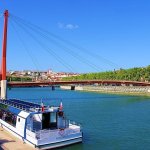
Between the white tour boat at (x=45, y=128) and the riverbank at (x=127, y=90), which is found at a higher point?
the riverbank at (x=127, y=90)

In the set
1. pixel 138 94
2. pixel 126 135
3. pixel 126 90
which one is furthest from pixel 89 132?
pixel 126 90

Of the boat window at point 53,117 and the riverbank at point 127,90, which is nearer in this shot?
the boat window at point 53,117

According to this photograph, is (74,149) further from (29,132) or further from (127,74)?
(127,74)

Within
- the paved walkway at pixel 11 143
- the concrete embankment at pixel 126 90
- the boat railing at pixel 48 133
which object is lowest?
the paved walkway at pixel 11 143

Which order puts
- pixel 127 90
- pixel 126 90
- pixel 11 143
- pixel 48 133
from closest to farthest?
pixel 48 133 → pixel 11 143 → pixel 127 90 → pixel 126 90

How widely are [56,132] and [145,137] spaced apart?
25.8 ft

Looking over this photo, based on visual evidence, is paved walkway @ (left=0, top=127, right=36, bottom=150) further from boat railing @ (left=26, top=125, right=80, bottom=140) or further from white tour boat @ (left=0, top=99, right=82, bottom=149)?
boat railing @ (left=26, top=125, right=80, bottom=140)

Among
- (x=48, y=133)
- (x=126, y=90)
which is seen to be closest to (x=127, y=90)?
(x=126, y=90)

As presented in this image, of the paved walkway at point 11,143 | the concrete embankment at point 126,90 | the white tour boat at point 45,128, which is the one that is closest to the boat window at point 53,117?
the white tour boat at point 45,128

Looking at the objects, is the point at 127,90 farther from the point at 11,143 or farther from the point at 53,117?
the point at 11,143

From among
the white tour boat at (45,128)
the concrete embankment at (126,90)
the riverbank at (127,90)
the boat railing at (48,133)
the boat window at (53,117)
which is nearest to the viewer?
the boat railing at (48,133)

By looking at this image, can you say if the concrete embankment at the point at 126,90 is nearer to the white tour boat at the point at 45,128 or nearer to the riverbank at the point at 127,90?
the riverbank at the point at 127,90

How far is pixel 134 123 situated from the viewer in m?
32.1

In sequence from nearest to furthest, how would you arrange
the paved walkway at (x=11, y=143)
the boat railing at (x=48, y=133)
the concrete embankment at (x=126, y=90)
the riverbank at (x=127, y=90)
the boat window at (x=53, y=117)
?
the paved walkway at (x=11, y=143), the boat railing at (x=48, y=133), the boat window at (x=53, y=117), the riverbank at (x=127, y=90), the concrete embankment at (x=126, y=90)
